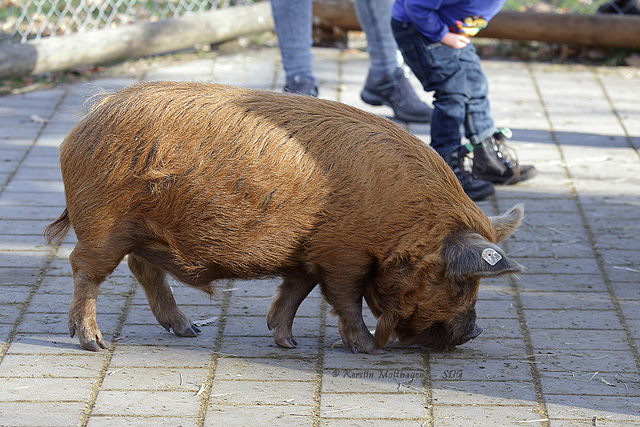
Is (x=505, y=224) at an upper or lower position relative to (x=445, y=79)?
upper

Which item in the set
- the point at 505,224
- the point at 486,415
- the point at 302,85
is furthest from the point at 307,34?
the point at 486,415

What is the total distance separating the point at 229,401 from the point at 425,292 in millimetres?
941

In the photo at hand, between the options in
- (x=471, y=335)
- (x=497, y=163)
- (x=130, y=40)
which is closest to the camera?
(x=471, y=335)

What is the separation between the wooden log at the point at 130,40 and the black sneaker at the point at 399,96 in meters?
2.41

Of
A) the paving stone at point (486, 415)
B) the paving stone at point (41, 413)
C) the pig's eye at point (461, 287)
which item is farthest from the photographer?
the pig's eye at point (461, 287)

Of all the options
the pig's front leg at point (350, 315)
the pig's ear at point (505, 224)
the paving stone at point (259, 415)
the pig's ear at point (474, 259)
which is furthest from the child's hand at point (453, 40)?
the paving stone at point (259, 415)

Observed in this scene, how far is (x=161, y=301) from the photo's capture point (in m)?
4.08

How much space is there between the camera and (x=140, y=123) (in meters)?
3.70

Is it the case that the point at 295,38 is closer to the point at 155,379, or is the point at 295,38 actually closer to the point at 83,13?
the point at 155,379

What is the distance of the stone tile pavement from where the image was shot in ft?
11.3

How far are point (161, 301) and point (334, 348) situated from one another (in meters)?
0.83

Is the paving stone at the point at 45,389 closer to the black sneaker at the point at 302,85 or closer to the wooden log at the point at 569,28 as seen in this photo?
the black sneaker at the point at 302,85

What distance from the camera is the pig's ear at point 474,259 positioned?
139 inches

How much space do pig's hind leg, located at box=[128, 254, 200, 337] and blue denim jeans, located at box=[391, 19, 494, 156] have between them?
241 centimetres
